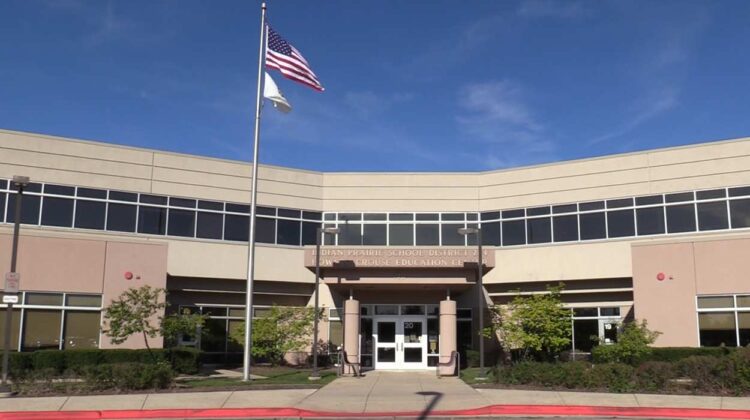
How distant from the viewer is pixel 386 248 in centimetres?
2755

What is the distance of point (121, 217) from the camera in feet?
103

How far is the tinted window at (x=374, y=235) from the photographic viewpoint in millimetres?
34500

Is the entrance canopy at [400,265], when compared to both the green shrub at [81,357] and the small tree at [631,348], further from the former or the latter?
the green shrub at [81,357]

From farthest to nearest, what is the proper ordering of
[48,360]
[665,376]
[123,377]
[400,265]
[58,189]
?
[58,189] → [400,265] → [48,360] → [123,377] → [665,376]

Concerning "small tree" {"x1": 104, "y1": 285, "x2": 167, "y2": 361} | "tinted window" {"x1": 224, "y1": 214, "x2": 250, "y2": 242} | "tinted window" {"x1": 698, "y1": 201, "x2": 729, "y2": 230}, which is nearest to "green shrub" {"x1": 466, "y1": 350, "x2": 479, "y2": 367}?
"tinted window" {"x1": 698, "y1": 201, "x2": 729, "y2": 230}

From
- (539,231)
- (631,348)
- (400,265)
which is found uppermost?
(539,231)

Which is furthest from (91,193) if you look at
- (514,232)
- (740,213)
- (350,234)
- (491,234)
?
(740,213)

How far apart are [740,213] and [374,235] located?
15837 mm

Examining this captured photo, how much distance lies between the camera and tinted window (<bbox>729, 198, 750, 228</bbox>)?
29.3 metres

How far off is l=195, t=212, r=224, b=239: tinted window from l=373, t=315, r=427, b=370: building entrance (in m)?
8.43

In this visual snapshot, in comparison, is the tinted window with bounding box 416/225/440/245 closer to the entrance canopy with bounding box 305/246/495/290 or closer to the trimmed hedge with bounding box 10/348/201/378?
the entrance canopy with bounding box 305/246/495/290

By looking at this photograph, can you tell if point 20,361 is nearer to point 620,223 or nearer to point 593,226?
point 593,226

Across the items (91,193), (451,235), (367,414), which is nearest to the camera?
(367,414)

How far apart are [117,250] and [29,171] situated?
6.06 m
